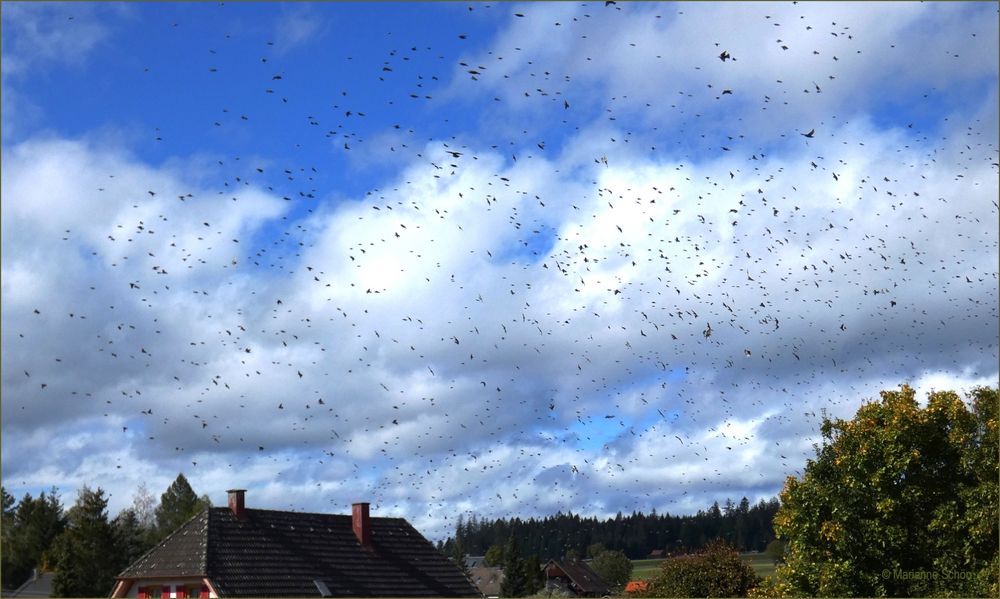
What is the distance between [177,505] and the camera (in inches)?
4090

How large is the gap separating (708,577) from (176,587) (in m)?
23.1

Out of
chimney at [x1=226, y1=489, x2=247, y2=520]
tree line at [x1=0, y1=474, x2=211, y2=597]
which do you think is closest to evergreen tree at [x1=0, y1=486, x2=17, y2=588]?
tree line at [x1=0, y1=474, x2=211, y2=597]

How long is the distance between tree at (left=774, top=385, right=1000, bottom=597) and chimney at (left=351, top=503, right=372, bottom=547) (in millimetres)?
26491

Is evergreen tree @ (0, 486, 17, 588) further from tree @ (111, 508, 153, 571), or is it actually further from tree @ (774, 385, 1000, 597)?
tree @ (774, 385, 1000, 597)

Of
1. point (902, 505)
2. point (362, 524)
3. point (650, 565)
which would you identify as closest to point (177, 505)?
point (650, 565)

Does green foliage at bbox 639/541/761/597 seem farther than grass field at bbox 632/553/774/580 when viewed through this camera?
No

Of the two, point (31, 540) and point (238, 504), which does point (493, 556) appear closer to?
point (31, 540)

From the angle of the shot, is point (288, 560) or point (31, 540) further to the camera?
point (31, 540)

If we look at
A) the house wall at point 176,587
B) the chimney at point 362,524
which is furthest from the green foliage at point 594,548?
the house wall at point 176,587

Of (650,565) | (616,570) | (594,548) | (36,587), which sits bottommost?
(616,570)

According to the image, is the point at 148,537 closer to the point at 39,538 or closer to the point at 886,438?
the point at 39,538

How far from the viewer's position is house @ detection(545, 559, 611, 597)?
8569 centimetres

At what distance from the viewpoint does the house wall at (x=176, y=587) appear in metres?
44.7

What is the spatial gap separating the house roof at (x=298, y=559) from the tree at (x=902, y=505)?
2371 cm
